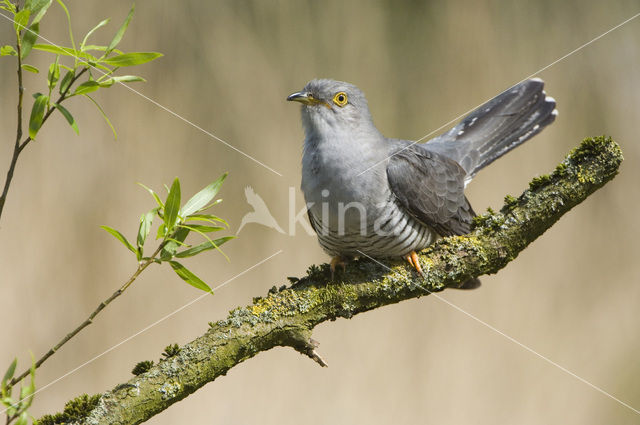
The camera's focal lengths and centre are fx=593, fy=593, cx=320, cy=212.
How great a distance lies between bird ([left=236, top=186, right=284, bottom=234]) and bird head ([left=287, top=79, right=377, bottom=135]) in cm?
80

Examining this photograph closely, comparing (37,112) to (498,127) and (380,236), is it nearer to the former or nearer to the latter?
(380,236)

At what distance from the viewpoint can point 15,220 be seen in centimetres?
239

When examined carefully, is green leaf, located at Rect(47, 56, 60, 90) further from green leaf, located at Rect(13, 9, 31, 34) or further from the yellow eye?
the yellow eye

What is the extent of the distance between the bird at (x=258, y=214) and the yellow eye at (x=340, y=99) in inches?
34.3

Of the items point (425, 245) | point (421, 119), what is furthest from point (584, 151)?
point (421, 119)

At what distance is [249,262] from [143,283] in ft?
1.55

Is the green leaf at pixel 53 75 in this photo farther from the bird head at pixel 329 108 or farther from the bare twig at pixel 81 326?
the bird head at pixel 329 108

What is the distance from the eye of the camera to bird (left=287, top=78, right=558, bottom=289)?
184cm

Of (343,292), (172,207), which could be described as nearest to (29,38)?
(172,207)

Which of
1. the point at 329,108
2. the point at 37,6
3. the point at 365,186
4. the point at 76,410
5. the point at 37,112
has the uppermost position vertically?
the point at 329,108

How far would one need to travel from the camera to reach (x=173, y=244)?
3.07ft

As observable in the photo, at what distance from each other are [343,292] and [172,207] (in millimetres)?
710

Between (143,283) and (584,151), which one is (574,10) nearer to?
(584,151)

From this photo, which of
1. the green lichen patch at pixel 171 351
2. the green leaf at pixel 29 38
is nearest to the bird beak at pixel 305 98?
the green lichen patch at pixel 171 351
